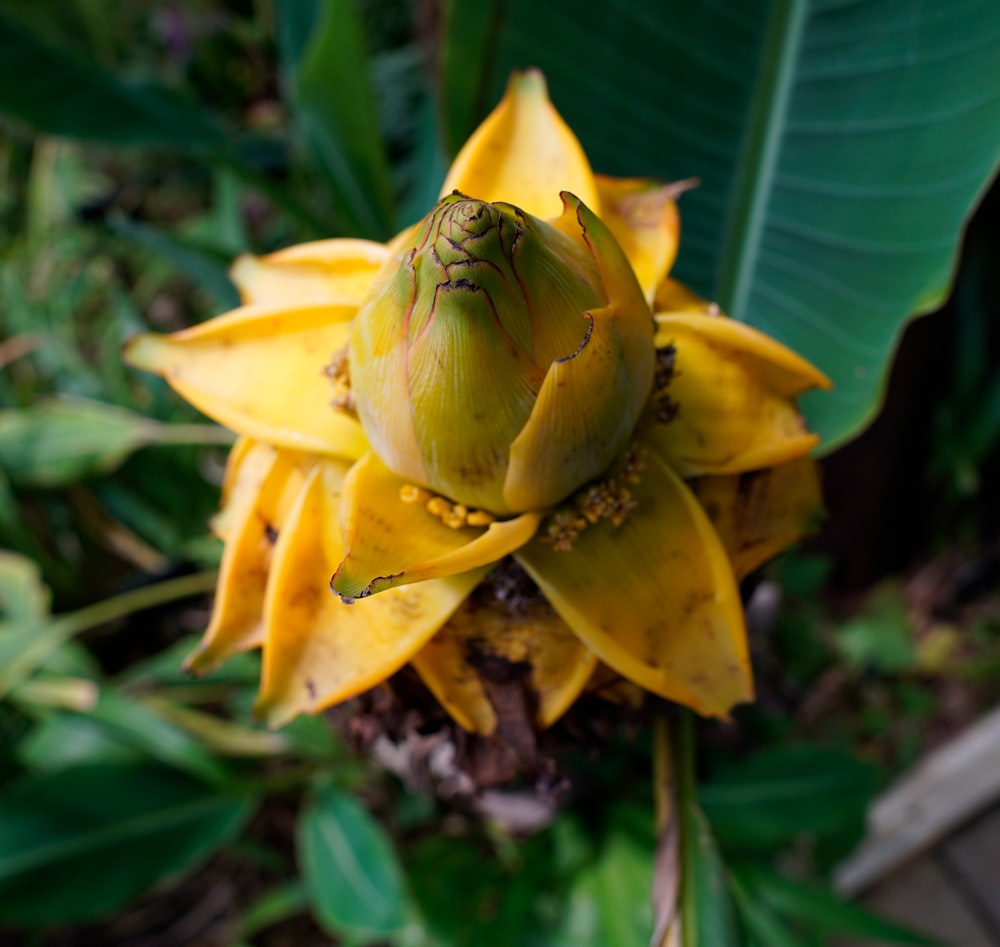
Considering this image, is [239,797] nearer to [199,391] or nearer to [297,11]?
[199,391]

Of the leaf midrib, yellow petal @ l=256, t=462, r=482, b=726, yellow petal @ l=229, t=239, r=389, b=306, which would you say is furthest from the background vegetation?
yellow petal @ l=229, t=239, r=389, b=306

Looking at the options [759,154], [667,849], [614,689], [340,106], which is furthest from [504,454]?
[340,106]

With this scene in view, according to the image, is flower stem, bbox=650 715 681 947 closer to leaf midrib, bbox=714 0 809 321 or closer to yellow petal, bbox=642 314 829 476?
yellow petal, bbox=642 314 829 476

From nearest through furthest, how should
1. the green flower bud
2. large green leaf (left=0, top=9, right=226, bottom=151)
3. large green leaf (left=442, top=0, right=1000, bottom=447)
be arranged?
1. the green flower bud
2. large green leaf (left=442, top=0, right=1000, bottom=447)
3. large green leaf (left=0, top=9, right=226, bottom=151)

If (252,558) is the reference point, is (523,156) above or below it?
above

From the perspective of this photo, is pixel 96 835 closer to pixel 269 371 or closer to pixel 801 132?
pixel 269 371

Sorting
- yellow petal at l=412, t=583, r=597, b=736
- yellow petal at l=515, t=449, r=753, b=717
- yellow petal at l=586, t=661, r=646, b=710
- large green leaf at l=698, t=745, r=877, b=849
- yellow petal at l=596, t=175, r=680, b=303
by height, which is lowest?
large green leaf at l=698, t=745, r=877, b=849
